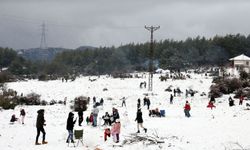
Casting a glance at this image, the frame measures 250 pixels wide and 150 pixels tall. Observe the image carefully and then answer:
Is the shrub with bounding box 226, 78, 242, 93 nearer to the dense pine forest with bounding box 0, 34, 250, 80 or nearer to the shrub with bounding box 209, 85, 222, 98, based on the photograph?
the shrub with bounding box 209, 85, 222, 98

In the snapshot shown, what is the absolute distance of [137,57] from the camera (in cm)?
14725

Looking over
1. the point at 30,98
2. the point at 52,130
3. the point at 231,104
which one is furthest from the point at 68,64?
the point at 52,130

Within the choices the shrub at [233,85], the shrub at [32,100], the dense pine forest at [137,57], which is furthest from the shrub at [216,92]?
the dense pine forest at [137,57]

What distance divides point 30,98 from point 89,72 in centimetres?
8313

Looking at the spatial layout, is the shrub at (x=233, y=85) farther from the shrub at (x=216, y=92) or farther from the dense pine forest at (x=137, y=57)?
the dense pine forest at (x=137, y=57)

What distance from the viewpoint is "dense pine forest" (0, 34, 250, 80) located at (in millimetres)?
122250

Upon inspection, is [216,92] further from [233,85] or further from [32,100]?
[32,100]

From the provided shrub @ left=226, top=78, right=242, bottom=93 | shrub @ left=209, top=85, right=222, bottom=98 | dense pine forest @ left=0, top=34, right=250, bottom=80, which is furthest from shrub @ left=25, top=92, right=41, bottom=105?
dense pine forest @ left=0, top=34, right=250, bottom=80

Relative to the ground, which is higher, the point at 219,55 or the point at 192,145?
the point at 219,55

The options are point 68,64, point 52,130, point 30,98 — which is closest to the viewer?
point 52,130

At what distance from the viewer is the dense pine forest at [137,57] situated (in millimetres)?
122250

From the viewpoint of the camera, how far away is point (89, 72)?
133 metres

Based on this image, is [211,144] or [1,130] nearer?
[211,144]

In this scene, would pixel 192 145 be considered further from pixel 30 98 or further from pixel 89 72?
pixel 89 72
